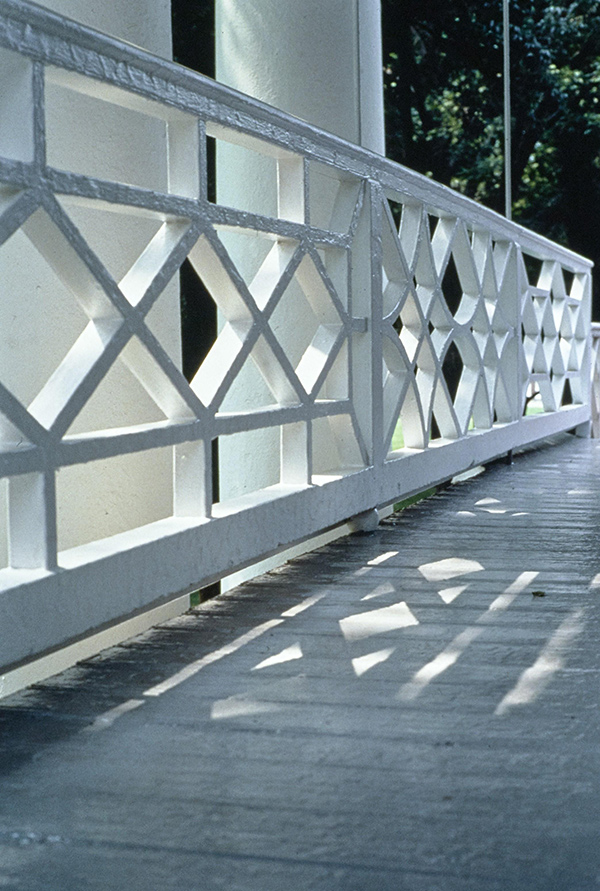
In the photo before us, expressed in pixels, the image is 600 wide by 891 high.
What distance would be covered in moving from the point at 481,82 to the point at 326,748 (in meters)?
13.3

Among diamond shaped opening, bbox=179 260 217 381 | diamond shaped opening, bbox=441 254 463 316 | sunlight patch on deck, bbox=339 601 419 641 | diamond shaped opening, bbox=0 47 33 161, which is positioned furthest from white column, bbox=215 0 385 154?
diamond shaped opening, bbox=441 254 463 316

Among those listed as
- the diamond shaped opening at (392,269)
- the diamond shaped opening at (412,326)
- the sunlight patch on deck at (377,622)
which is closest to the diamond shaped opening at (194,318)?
the diamond shaped opening at (412,326)

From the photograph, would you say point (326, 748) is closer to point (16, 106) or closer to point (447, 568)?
point (16, 106)

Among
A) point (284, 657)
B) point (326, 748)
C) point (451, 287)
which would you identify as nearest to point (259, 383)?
point (284, 657)

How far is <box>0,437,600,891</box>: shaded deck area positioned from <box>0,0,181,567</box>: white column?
13.2 inches

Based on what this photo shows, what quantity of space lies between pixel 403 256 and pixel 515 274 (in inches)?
97.1

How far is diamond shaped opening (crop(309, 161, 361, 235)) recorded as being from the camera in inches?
171

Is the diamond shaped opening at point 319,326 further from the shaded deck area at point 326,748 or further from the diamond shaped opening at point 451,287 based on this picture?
the diamond shaped opening at point 451,287

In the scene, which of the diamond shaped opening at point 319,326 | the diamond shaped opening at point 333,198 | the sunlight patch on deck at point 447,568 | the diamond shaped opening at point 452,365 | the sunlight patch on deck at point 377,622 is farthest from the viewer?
the diamond shaped opening at point 452,365

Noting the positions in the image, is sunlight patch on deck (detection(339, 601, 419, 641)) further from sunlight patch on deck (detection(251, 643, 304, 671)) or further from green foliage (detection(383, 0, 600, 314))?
green foliage (detection(383, 0, 600, 314))

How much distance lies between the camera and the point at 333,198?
16.3 feet

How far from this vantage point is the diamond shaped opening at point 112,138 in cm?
299

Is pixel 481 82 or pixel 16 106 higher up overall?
pixel 481 82

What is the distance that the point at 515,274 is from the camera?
717 cm
